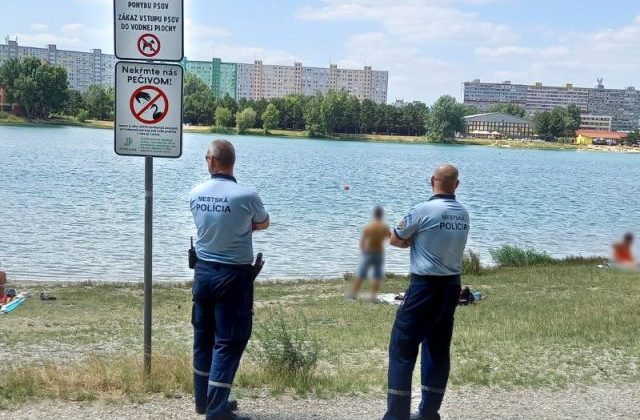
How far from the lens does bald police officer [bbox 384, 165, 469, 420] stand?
5.57 m

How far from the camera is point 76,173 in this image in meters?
56.2

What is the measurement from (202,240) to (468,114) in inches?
95.7

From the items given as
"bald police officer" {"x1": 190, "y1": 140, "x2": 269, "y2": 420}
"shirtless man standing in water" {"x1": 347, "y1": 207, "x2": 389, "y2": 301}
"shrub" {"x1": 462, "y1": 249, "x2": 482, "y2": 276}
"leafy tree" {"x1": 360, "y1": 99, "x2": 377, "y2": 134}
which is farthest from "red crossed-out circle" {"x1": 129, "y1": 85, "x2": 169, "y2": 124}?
"shrub" {"x1": 462, "y1": 249, "x2": 482, "y2": 276}

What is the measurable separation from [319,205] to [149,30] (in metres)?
5.98

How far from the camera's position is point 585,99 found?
2793 mm

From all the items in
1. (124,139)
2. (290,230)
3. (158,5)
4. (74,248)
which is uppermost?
(158,5)

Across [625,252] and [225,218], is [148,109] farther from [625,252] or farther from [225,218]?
[625,252]

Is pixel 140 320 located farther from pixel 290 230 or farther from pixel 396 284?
pixel 396 284

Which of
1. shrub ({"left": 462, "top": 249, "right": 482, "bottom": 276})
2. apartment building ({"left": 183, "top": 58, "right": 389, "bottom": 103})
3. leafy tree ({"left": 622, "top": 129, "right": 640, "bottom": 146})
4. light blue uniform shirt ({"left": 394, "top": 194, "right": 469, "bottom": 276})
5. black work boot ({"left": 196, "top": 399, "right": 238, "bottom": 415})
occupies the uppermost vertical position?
apartment building ({"left": 183, "top": 58, "right": 389, "bottom": 103})

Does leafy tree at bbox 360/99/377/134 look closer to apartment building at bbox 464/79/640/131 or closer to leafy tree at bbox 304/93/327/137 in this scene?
leafy tree at bbox 304/93/327/137

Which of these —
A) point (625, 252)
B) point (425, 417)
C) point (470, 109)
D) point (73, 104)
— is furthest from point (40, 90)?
point (625, 252)

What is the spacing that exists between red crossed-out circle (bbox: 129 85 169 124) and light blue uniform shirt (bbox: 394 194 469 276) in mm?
2315

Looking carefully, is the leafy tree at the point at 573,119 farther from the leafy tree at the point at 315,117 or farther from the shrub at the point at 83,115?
the shrub at the point at 83,115

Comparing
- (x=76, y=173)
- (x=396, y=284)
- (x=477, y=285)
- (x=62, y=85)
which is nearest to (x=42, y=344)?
(x=396, y=284)
